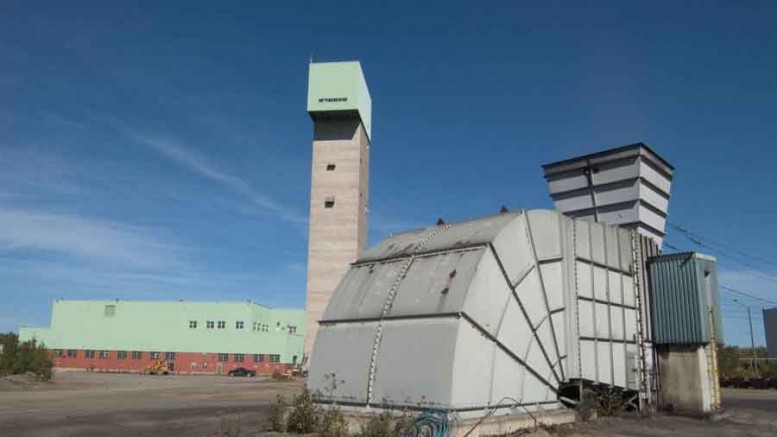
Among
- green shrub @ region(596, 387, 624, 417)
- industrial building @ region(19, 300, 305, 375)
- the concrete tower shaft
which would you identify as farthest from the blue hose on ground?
industrial building @ region(19, 300, 305, 375)

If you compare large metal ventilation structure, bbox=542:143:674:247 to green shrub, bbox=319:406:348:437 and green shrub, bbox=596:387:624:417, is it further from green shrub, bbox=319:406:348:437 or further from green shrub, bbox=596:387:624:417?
green shrub, bbox=319:406:348:437

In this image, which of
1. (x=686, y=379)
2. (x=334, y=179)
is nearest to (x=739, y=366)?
(x=334, y=179)

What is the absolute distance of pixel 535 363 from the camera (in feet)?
39.8

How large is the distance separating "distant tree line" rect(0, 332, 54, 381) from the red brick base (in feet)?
116

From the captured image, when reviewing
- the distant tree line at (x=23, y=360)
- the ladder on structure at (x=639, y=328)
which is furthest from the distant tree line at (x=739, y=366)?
the distant tree line at (x=23, y=360)

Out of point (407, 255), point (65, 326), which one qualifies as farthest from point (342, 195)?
point (407, 255)

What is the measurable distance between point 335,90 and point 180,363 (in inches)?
1626

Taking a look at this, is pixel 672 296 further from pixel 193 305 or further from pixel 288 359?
pixel 193 305

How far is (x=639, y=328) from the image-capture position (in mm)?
15711

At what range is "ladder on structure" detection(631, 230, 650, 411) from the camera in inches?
604

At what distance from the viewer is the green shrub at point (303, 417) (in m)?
10.6

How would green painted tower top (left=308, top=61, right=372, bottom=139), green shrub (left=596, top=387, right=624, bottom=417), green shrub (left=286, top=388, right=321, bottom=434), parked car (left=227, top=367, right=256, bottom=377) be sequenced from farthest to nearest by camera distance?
parked car (left=227, top=367, right=256, bottom=377) < green painted tower top (left=308, top=61, right=372, bottom=139) < green shrub (left=596, top=387, right=624, bottom=417) < green shrub (left=286, top=388, right=321, bottom=434)

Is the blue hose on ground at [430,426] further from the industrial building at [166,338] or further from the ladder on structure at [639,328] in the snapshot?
the industrial building at [166,338]

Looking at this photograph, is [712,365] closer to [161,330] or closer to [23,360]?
[23,360]
